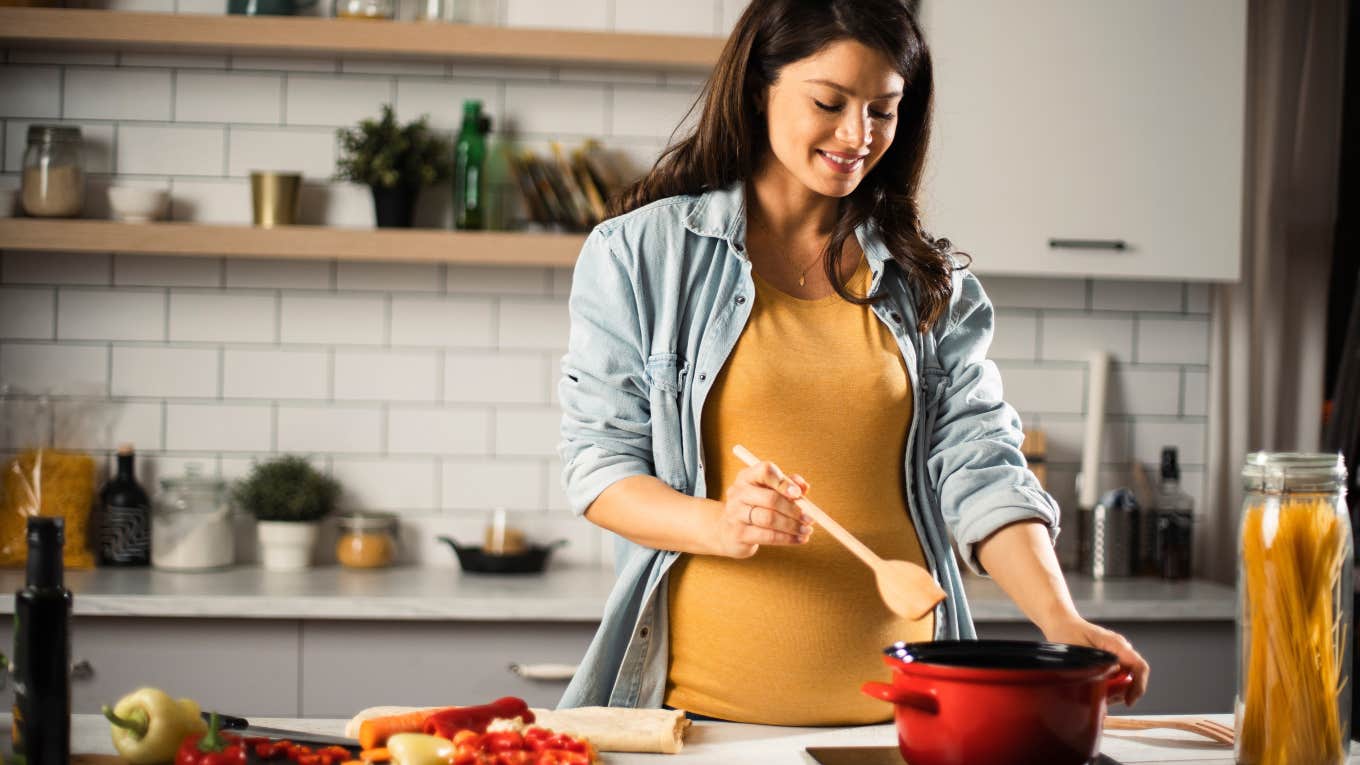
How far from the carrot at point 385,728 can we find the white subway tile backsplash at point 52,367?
2.20m

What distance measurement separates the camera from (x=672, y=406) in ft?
5.14

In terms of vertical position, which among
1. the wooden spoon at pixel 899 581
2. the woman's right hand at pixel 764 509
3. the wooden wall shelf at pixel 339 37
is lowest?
the wooden spoon at pixel 899 581

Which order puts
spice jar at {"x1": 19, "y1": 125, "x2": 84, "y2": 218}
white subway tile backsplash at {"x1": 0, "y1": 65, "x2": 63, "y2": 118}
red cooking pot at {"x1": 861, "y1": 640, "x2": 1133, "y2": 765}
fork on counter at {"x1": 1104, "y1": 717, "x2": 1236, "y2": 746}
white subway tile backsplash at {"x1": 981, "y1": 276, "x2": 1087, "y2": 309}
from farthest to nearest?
1. white subway tile backsplash at {"x1": 981, "y1": 276, "x2": 1087, "y2": 309}
2. white subway tile backsplash at {"x1": 0, "y1": 65, "x2": 63, "y2": 118}
3. spice jar at {"x1": 19, "y1": 125, "x2": 84, "y2": 218}
4. fork on counter at {"x1": 1104, "y1": 717, "x2": 1236, "y2": 746}
5. red cooking pot at {"x1": 861, "y1": 640, "x2": 1133, "y2": 765}

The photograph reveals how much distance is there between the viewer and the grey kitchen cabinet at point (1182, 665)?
9.15 ft

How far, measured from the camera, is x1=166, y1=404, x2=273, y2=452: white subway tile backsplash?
3117mm

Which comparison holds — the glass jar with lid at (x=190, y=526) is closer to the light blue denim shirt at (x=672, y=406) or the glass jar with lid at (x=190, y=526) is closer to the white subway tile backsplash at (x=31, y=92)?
the white subway tile backsplash at (x=31, y=92)

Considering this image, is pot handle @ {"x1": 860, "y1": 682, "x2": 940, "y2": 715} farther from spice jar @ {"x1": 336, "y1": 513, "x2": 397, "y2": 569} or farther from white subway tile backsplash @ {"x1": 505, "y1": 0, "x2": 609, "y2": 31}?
white subway tile backsplash @ {"x1": 505, "y1": 0, "x2": 609, "y2": 31}

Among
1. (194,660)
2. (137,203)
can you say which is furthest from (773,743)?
(137,203)

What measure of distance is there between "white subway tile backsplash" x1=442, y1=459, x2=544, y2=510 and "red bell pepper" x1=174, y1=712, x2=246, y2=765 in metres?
2.07

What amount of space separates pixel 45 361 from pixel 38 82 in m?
0.64

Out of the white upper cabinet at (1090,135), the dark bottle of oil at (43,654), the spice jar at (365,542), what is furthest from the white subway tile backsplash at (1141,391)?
the dark bottle of oil at (43,654)

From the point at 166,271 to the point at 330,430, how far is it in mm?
525

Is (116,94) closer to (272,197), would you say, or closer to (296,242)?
(272,197)

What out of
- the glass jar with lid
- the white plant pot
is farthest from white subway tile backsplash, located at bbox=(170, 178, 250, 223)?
the white plant pot
